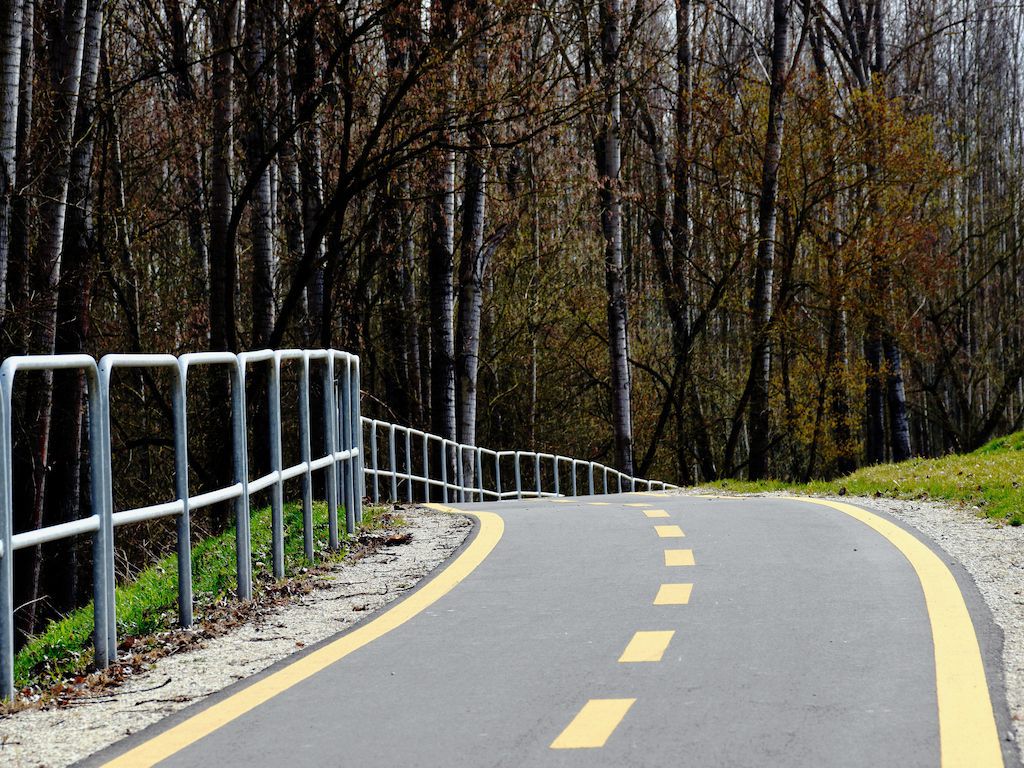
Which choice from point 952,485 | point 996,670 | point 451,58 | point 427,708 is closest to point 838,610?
point 996,670

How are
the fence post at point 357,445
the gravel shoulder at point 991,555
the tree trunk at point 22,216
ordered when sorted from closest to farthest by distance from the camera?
1. the gravel shoulder at point 991,555
2. the fence post at point 357,445
3. the tree trunk at point 22,216

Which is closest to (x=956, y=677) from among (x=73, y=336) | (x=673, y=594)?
(x=673, y=594)

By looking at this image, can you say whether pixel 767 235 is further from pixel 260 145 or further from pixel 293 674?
pixel 293 674

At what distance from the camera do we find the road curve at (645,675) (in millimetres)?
4707

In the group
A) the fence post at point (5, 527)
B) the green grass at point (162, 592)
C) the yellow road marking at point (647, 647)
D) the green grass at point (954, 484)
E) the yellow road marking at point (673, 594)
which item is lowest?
the green grass at point (162, 592)

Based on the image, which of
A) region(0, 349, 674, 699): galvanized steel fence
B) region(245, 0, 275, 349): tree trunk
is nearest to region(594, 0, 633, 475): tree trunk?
region(245, 0, 275, 349): tree trunk

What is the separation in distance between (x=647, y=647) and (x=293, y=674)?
1615 mm

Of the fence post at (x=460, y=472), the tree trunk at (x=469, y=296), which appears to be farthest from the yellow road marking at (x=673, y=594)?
the tree trunk at (x=469, y=296)

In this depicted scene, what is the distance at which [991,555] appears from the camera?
893 centimetres

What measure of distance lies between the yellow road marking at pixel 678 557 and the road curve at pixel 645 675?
0.02 metres

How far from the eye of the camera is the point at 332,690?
19.1 feet

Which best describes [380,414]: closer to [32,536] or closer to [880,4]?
[880,4]

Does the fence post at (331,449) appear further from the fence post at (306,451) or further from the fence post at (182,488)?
the fence post at (182,488)

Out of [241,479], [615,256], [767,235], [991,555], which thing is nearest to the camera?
[241,479]
